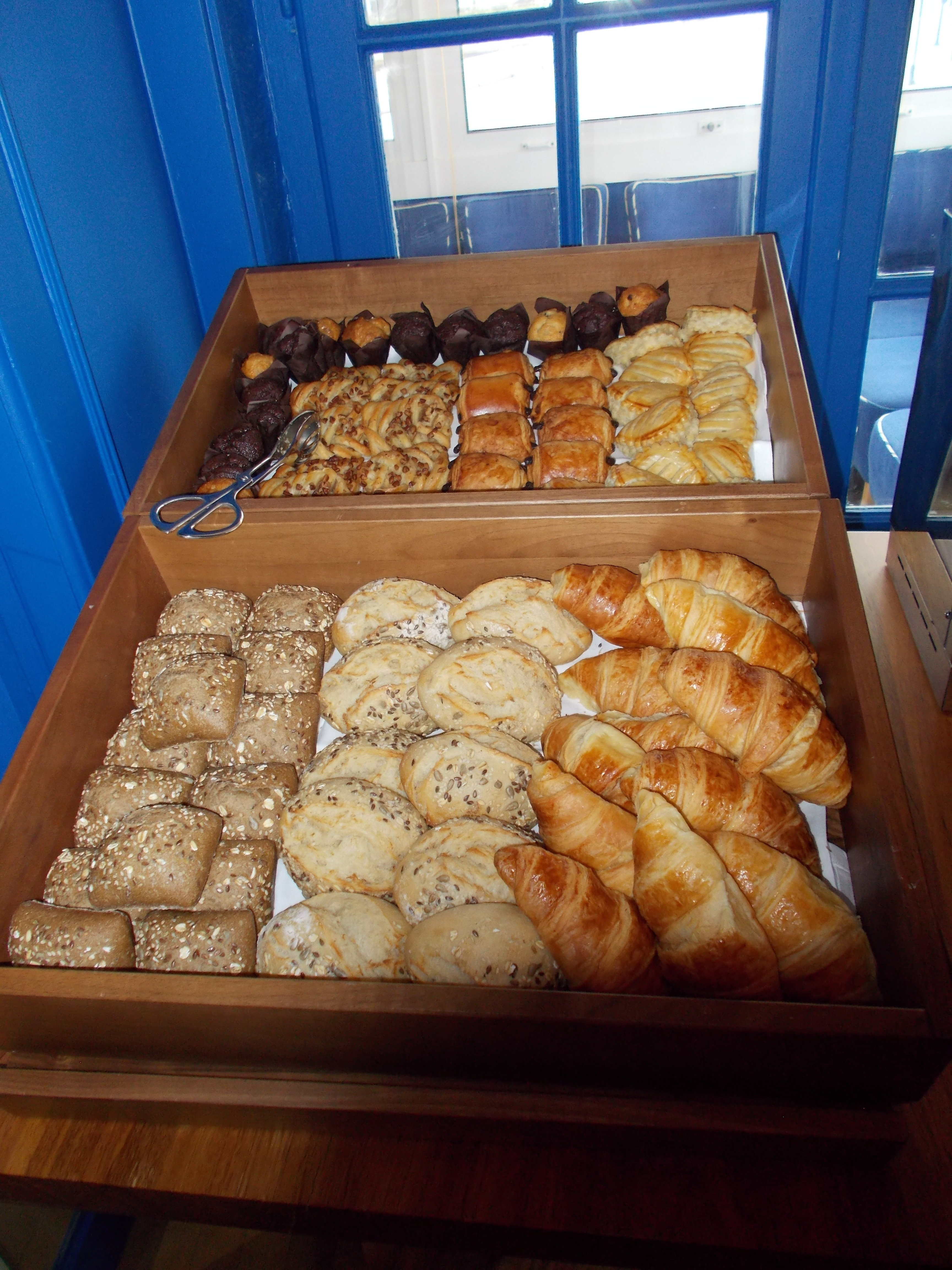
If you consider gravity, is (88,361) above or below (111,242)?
below

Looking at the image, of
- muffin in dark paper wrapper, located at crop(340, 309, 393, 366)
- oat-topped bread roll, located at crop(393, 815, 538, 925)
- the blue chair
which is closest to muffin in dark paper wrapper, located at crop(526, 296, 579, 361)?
muffin in dark paper wrapper, located at crop(340, 309, 393, 366)

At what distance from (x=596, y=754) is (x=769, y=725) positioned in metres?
0.27

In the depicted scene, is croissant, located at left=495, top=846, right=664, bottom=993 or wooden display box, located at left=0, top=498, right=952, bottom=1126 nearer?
wooden display box, located at left=0, top=498, right=952, bottom=1126

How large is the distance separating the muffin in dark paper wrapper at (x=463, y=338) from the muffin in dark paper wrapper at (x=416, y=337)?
33mm

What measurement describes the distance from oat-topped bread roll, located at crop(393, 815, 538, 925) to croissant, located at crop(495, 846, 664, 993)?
45 mm

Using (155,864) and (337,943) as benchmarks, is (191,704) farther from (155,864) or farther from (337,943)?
(337,943)

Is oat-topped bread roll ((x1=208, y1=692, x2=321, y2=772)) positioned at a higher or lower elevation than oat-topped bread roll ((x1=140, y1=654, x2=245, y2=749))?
lower

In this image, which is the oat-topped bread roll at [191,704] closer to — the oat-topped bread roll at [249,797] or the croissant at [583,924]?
the oat-topped bread roll at [249,797]

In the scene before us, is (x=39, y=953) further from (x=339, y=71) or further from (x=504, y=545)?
(x=339, y=71)

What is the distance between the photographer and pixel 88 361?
1.97 metres

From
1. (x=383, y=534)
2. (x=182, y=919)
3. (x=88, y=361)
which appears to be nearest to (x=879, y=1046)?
(x=182, y=919)

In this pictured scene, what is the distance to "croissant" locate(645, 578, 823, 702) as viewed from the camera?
1.45 metres

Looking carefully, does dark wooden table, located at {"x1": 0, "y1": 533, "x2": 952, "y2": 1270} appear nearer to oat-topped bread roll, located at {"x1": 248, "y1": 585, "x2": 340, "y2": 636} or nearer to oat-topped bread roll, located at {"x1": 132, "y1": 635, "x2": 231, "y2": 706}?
oat-topped bread roll, located at {"x1": 132, "y1": 635, "x2": 231, "y2": 706}

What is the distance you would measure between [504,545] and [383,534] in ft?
0.81
